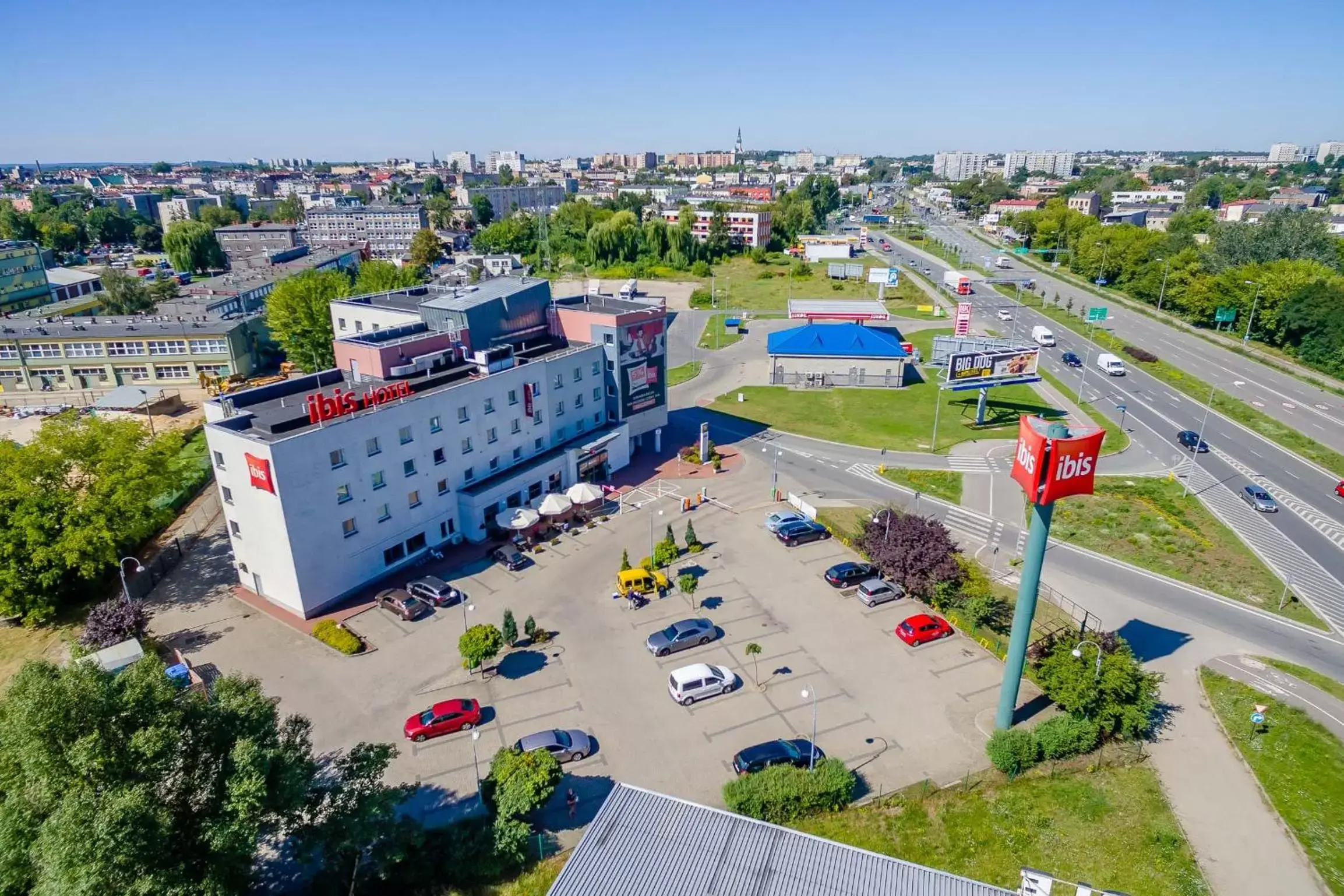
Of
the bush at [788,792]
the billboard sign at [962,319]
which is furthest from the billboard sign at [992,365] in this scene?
the bush at [788,792]

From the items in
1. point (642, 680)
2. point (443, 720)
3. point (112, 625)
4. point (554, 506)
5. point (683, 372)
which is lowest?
point (683, 372)

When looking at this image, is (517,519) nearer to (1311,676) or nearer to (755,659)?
(755,659)

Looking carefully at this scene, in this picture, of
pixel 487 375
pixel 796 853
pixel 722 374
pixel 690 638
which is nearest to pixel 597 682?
pixel 690 638

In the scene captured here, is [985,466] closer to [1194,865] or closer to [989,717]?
[989,717]

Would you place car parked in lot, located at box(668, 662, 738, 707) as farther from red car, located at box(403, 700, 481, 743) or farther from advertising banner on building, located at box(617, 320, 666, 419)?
advertising banner on building, located at box(617, 320, 666, 419)

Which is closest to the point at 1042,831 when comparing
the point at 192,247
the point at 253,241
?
the point at 192,247

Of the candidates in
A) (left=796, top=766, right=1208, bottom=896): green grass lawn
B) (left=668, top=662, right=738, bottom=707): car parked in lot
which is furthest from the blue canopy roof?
(left=796, top=766, right=1208, bottom=896): green grass lawn
